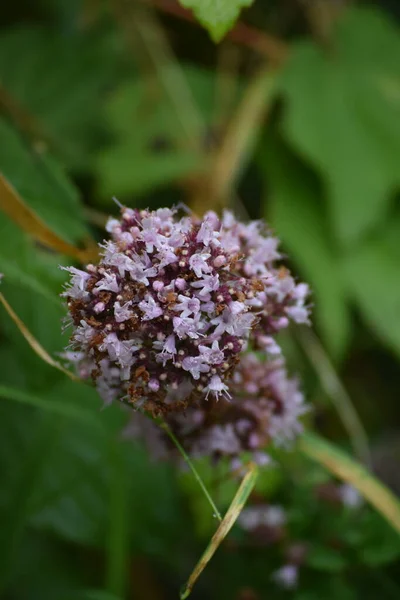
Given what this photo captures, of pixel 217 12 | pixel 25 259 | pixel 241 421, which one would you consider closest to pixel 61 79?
pixel 25 259

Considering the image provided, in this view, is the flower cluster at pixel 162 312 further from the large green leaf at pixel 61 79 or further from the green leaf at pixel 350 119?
the large green leaf at pixel 61 79

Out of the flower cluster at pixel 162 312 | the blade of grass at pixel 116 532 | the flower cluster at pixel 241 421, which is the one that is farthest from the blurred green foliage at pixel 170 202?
the flower cluster at pixel 162 312

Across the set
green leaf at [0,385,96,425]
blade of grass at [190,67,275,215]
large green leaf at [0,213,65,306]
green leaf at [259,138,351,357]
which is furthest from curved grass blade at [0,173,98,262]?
green leaf at [259,138,351,357]

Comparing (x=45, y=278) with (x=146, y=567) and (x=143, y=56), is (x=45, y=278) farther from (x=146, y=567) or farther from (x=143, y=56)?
(x=143, y=56)

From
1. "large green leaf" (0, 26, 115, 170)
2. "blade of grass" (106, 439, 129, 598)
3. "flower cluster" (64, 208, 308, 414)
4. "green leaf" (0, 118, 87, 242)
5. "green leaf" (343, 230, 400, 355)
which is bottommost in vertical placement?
"blade of grass" (106, 439, 129, 598)

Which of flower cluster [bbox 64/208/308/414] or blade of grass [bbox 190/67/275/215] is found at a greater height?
blade of grass [bbox 190/67/275/215]

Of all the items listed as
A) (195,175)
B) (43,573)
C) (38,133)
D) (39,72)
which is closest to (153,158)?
(195,175)

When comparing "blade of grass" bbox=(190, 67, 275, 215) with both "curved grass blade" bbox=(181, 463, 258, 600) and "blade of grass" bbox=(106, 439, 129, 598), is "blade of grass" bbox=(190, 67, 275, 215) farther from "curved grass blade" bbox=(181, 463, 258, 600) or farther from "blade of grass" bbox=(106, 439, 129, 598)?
"curved grass blade" bbox=(181, 463, 258, 600)
